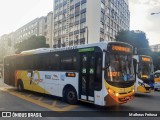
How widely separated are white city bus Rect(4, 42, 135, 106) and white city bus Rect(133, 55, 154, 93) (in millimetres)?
5784

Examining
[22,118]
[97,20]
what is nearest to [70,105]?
[22,118]

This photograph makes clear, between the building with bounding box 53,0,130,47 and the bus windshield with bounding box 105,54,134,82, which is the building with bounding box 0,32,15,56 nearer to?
the building with bounding box 53,0,130,47

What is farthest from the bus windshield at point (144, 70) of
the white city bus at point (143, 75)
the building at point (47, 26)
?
the building at point (47, 26)

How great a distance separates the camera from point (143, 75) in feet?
54.9

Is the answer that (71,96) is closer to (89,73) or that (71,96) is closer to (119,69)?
(89,73)

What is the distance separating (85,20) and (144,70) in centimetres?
4984

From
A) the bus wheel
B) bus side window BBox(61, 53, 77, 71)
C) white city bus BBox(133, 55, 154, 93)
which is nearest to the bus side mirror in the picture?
bus side window BBox(61, 53, 77, 71)

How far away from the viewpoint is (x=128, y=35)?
50.0m

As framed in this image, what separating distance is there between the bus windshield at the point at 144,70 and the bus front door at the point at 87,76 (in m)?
6.89

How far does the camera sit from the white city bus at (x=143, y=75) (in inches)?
650

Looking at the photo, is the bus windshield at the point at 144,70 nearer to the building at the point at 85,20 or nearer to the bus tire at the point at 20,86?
the bus tire at the point at 20,86

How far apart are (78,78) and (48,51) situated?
3461 millimetres

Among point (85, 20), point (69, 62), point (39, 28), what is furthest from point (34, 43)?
point (69, 62)

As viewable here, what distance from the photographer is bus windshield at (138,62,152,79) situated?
1672 cm
